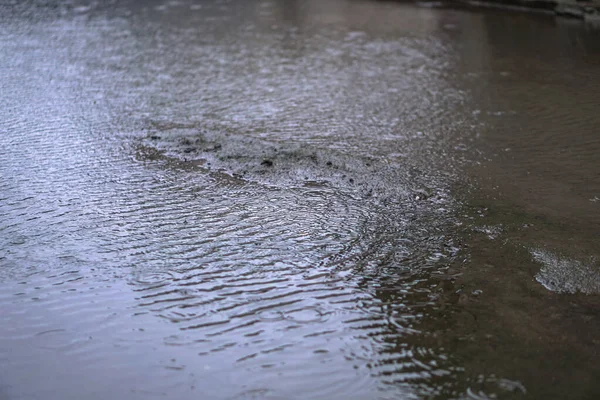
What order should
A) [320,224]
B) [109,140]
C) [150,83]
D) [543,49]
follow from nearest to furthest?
1. [320,224]
2. [109,140]
3. [150,83]
4. [543,49]

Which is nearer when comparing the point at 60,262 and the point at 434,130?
the point at 60,262

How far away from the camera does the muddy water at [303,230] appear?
3.21 m

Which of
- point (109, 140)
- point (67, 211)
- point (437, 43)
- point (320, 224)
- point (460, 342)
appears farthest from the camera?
point (437, 43)

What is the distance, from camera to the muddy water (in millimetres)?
3207

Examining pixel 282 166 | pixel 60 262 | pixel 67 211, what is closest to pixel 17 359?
pixel 60 262

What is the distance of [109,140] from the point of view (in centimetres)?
650

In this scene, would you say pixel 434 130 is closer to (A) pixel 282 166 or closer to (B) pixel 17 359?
(A) pixel 282 166

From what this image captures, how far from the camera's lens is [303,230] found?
4.51m

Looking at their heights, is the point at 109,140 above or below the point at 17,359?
above

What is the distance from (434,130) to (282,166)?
72.0 inches

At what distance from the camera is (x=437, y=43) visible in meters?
10.5

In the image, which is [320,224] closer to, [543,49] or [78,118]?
[78,118]

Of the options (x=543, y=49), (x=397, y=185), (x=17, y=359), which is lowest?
(x=17, y=359)

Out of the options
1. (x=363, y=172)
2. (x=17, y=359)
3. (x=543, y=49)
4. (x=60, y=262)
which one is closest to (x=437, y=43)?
(x=543, y=49)
